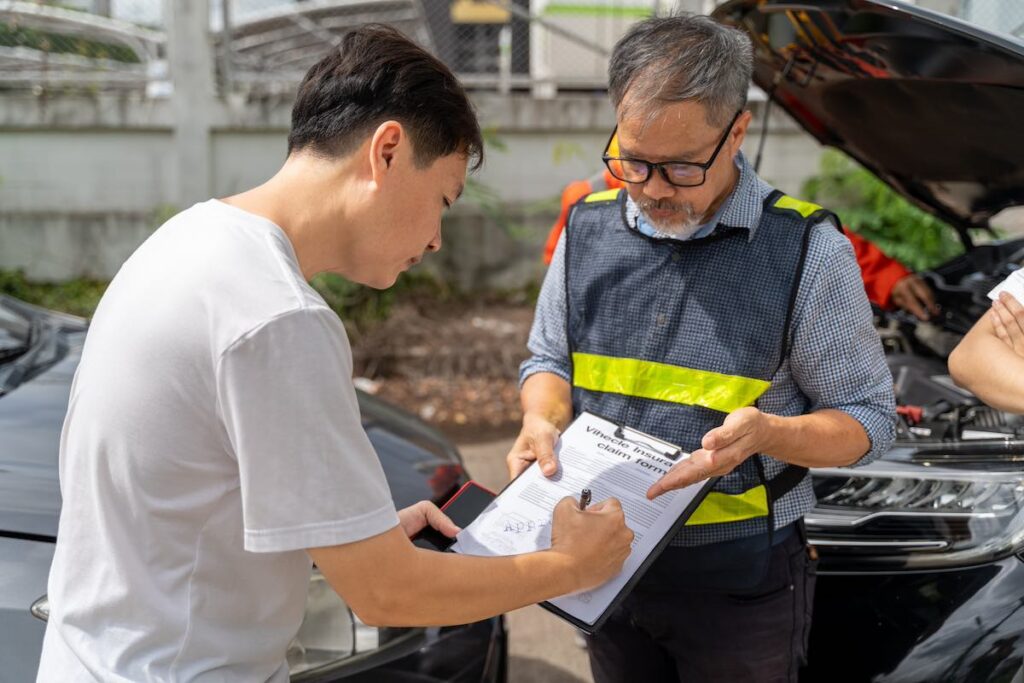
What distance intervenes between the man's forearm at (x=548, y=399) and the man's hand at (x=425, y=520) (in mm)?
349

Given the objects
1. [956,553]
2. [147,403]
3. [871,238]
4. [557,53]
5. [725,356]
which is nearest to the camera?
[147,403]

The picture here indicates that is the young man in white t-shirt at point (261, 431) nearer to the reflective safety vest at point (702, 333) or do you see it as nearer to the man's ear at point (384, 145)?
the man's ear at point (384, 145)

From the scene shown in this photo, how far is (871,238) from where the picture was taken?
21.7ft

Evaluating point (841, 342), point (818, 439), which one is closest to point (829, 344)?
point (841, 342)

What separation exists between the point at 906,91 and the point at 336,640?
2057mm

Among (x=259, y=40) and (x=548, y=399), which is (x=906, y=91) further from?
(x=259, y=40)

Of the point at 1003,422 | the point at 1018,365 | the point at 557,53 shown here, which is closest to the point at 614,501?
the point at 1018,365

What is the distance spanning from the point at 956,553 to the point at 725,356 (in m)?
0.79

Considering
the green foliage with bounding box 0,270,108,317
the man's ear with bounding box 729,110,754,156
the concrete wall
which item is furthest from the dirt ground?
the man's ear with bounding box 729,110,754,156

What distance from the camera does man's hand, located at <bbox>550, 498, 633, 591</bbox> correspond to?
1.44 meters

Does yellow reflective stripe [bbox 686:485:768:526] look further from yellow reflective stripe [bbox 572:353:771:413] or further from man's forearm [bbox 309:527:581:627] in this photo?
man's forearm [bbox 309:527:581:627]

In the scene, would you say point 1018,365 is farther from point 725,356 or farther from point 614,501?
point 614,501

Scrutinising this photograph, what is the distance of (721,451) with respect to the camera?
163cm

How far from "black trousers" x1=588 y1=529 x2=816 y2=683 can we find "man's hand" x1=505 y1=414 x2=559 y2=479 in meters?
0.35
